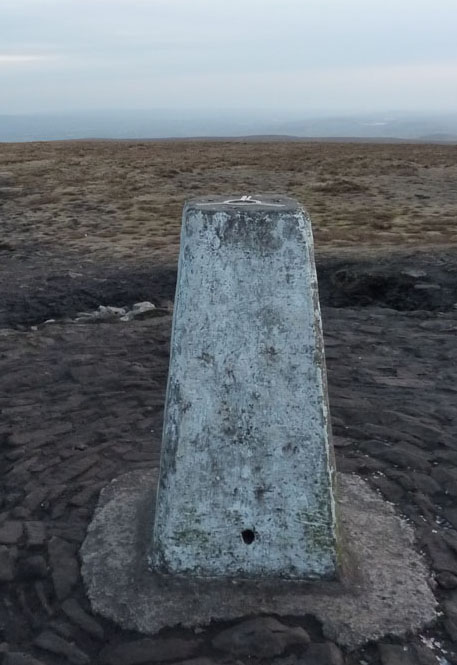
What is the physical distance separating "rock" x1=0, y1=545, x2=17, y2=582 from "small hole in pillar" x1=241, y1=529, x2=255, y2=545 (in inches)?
53.6

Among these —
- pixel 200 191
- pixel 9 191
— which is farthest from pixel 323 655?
pixel 9 191

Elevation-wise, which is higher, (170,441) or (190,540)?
(170,441)

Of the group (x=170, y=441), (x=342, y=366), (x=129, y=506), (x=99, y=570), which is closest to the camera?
(x=170, y=441)

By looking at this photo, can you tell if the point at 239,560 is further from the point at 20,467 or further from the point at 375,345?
the point at 375,345

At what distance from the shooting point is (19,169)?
26344 mm

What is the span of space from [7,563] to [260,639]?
1.58 meters

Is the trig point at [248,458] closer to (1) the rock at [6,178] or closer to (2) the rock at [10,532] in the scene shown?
(2) the rock at [10,532]

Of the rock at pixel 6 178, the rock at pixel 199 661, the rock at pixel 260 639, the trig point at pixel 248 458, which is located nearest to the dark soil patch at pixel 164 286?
the trig point at pixel 248 458

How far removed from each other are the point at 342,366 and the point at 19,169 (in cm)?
2165

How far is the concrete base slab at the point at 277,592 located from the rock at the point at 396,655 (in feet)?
0.25

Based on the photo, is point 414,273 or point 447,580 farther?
point 414,273

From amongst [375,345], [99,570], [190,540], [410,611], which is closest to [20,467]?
[99,570]

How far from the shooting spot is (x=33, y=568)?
13.7ft

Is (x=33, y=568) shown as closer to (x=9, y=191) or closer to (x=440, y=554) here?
(x=440, y=554)
